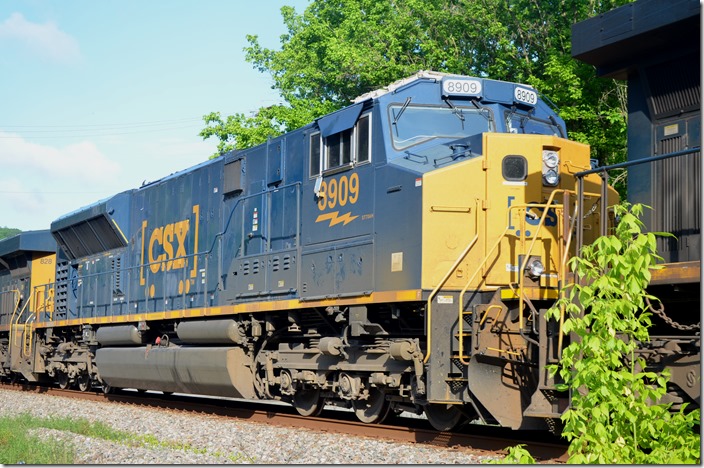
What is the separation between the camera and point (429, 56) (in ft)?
74.3

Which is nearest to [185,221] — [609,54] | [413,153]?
[413,153]

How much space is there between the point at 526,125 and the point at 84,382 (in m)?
12.2

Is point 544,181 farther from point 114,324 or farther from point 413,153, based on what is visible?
point 114,324

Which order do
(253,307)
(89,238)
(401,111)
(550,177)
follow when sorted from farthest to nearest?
(89,238), (253,307), (401,111), (550,177)

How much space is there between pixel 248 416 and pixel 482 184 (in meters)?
6.01

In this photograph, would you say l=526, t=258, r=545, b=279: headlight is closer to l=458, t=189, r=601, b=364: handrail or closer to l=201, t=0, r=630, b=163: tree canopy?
l=458, t=189, r=601, b=364: handrail

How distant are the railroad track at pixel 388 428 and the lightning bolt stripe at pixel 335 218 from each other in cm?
246

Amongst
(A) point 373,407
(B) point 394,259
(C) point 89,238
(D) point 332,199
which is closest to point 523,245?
(B) point 394,259

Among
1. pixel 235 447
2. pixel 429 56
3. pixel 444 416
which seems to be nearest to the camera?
pixel 235 447

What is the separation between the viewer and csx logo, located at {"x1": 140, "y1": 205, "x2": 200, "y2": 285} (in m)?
14.8

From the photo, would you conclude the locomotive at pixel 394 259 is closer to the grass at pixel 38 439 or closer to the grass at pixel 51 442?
the grass at pixel 51 442

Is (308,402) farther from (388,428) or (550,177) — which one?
(550,177)

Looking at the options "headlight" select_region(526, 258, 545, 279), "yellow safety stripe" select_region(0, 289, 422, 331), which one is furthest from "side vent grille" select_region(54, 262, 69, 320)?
"headlight" select_region(526, 258, 545, 279)

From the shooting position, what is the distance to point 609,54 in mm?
7637
